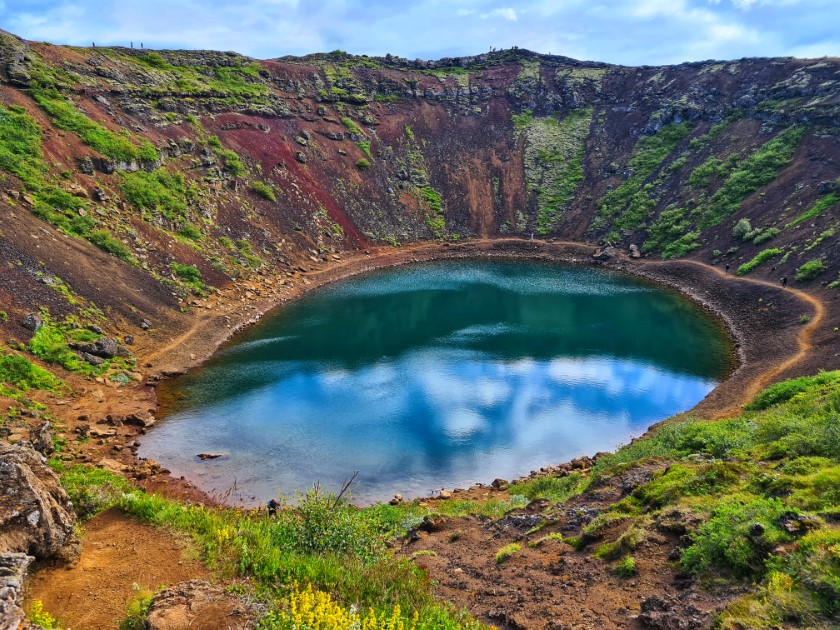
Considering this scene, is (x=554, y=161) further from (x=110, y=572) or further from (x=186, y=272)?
(x=110, y=572)

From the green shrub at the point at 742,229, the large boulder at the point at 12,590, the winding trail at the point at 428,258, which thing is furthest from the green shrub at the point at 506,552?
the green shrub at the point at 742,229

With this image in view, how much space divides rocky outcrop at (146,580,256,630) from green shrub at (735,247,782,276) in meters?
54.8

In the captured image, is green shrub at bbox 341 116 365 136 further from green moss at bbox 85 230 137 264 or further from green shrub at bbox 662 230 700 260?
green shrub at bbox 662 230 700 260

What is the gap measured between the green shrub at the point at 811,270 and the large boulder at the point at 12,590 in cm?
5305

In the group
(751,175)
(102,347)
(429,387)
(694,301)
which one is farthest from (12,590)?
(751,175)

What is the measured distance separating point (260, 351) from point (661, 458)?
29.4 metres

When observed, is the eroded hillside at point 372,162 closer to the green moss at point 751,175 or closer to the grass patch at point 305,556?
the green moss at point 751,175

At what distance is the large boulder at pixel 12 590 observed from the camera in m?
6.85

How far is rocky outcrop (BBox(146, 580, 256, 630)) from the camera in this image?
26.0 feet

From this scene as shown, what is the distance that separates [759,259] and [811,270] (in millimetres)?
6697

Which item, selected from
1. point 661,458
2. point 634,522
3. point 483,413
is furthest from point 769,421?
point 483,413

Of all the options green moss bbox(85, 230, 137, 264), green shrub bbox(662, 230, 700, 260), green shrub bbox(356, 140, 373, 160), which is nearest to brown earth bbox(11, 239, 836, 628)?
green moss bbox(85, 230, 137, 264)

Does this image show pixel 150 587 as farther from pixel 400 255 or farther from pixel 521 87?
pixel 521 87

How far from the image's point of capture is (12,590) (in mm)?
7328
